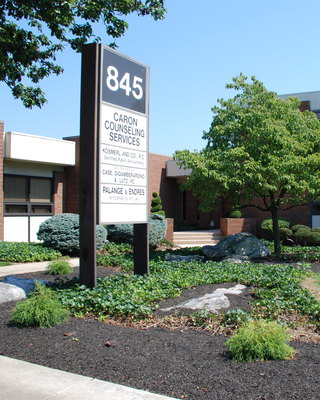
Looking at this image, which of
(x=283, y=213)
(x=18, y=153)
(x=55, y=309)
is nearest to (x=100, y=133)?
(x=55, y=309)

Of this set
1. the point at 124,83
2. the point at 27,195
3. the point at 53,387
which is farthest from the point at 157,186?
the point at 53,387

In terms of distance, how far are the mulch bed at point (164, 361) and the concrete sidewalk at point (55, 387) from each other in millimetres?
134

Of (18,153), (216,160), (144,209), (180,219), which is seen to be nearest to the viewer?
(144,209)

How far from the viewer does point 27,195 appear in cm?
1966

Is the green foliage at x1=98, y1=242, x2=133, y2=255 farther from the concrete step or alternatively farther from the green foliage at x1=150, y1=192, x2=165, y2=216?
the green foliage at x1=150, y1=192, x2=165, y2=216

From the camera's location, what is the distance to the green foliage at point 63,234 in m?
14.7

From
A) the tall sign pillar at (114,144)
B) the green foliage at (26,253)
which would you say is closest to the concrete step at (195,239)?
the green foliage at (26,253)

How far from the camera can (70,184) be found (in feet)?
70.6

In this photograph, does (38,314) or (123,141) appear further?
(123,141)

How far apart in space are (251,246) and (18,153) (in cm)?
985

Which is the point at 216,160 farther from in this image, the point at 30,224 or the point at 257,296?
the point at 30,224

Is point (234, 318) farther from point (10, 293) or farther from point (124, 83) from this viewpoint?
point (124, 83)

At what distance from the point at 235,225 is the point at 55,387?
18.1 meters

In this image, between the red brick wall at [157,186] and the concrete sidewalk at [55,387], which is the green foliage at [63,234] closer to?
the red brick wall at [157,186]
